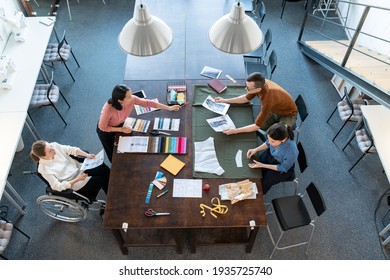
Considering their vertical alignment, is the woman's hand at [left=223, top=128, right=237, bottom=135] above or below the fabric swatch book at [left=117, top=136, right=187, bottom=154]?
above

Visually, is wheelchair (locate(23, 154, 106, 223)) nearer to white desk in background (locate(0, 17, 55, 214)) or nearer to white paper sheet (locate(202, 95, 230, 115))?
white desk in background (locate(0, 17, 55, 214))

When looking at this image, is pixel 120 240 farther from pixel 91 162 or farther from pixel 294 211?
pixel 294 211

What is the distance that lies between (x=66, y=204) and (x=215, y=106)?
81.5 inches

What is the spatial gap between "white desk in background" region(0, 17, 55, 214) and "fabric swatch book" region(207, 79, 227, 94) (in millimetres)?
2461

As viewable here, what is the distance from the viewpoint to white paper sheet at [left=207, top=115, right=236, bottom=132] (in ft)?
12.4

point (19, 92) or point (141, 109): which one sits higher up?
point (141, 109)

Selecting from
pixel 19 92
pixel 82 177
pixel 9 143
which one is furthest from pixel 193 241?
pixel 19 92

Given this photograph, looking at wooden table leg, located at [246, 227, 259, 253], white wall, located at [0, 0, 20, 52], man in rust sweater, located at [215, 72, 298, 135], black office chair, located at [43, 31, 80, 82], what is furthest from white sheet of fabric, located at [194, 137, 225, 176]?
white wall, located at [0, 0, 20, 52]

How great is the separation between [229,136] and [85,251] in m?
2.23

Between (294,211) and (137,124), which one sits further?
(137,124)

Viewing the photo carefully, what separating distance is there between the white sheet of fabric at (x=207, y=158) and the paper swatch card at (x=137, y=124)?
645 millimetres

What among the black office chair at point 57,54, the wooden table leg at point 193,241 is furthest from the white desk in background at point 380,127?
the black office chair at point 57,54

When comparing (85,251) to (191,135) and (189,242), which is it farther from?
(191,135)

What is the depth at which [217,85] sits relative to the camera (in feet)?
13.8
